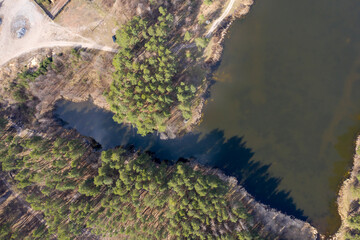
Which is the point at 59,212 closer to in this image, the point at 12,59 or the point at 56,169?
the point at 56,169

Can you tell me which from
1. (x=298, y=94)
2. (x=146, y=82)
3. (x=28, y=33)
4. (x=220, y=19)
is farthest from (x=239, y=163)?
(x=28, y=33)

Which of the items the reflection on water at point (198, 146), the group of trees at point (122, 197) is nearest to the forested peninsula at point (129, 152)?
the group of trees at point (122, 197)

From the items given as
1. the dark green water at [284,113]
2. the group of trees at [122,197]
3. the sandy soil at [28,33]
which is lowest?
the group of trees at [122,197]

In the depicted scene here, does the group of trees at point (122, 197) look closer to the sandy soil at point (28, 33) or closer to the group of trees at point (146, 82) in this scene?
the group of trees at point (146, 82)

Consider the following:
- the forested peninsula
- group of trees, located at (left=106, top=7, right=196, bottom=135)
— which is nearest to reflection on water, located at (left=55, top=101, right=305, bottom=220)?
the forested peninsula

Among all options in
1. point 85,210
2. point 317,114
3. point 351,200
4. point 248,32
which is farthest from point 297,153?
point 85,210
